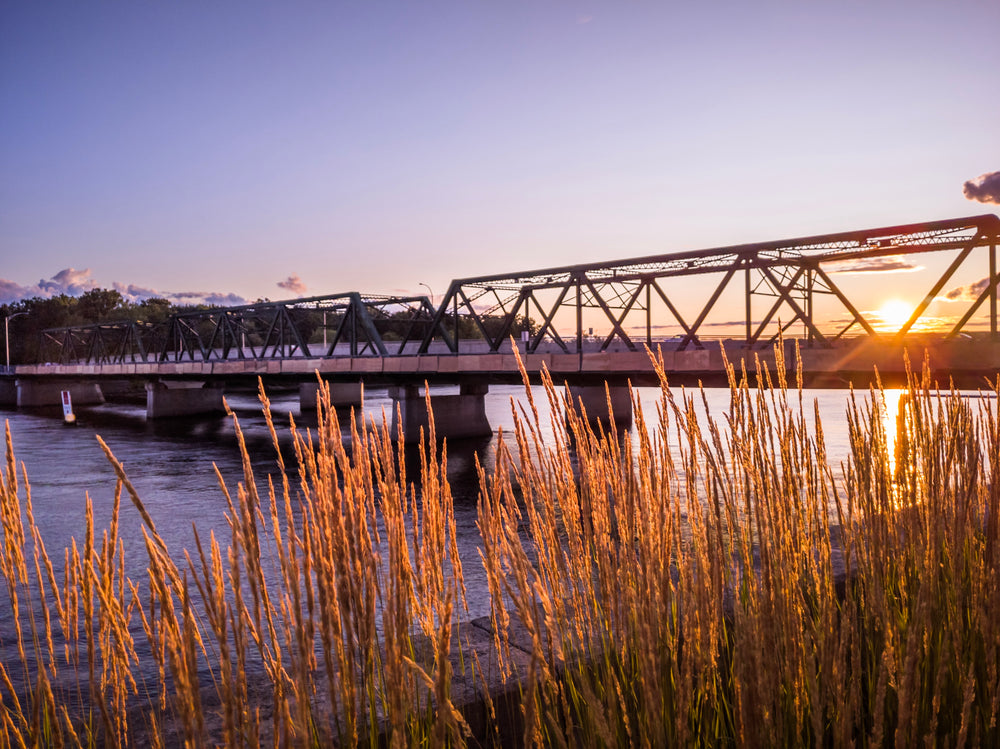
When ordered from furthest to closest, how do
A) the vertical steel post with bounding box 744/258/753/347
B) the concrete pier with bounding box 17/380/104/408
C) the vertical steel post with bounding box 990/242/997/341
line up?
the concrete pier with bounding box 17/380/104/408 < the vertical steel post with bounding box 744/258/753/347 < the vertical steel post with bounding box 990/242/997/341

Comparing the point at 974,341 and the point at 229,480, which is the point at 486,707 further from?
the point at 229,480

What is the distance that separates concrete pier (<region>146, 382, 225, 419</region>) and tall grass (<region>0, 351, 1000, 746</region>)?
46685 millimetres

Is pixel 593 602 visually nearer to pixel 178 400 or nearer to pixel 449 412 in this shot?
pixel 449 412

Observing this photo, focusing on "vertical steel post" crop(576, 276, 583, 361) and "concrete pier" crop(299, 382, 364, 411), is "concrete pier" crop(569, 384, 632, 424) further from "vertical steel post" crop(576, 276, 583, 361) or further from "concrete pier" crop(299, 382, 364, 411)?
"concrete pier" crop(299, 382, 364, 411)

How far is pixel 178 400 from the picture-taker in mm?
47375

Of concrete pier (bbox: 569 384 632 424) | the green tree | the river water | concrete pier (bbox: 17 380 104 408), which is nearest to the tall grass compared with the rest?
the river water

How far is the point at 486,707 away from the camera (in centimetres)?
255

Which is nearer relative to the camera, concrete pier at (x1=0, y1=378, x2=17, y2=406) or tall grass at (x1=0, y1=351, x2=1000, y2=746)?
tall grass at (x1=0, y1=351, x2=1000, y2=746)

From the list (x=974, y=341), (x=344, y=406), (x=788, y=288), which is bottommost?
(x=344, y=406)

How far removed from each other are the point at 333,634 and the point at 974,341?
17891mm

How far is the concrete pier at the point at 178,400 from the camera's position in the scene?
45844 millimetres

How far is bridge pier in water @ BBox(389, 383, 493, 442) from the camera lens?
1194 inches

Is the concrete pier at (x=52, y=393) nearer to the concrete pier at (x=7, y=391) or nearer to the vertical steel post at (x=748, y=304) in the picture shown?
the concrete pier at (x=7, y=391)

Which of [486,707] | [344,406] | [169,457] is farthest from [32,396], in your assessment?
[486,707]
